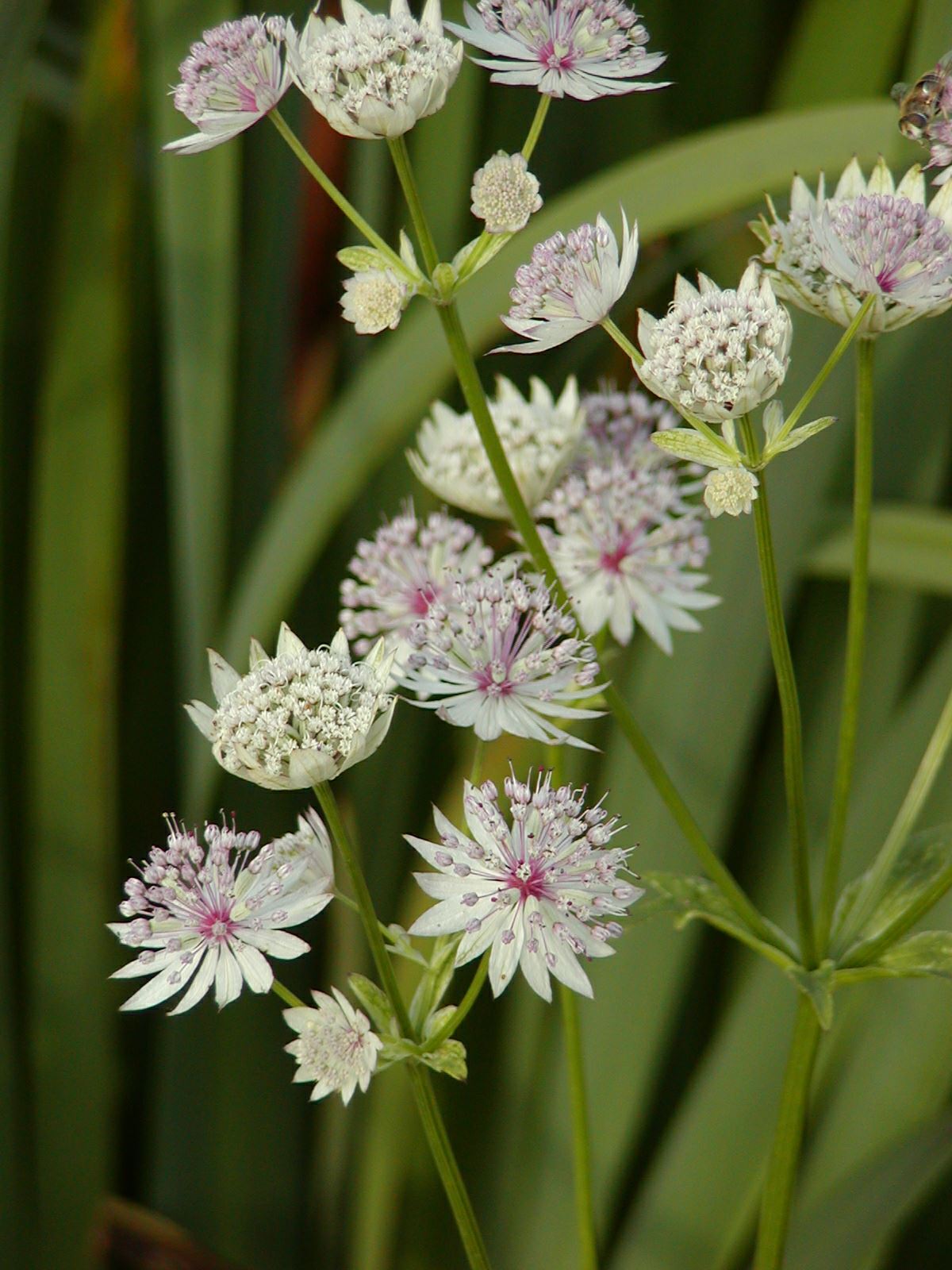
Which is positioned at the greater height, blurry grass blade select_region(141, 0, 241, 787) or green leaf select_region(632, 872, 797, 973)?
blurry grass blade select_region(141, 0, 241, 787)

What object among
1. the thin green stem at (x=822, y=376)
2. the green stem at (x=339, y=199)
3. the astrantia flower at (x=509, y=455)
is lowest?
the thin green stem at (x=822, y=376)

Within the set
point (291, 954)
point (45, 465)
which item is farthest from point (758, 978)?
point (45, 465)

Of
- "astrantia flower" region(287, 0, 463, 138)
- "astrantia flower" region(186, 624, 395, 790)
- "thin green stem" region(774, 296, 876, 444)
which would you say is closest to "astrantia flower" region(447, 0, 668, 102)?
"astrantia flower" region(287, 0, 463, 138)

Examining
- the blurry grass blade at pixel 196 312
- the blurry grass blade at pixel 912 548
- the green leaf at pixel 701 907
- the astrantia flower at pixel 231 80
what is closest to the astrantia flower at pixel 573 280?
the astrantia flower at pixel 231 80

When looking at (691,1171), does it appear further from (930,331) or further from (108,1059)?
(930,331)

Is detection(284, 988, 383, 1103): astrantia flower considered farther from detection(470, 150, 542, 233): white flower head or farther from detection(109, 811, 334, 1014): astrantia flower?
detection(470, 150, 542, 233): white flower head

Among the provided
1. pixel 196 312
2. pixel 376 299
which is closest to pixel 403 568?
pixel 376 299

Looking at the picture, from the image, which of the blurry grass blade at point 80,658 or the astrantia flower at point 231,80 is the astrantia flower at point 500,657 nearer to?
the astrantia flower at point 231,80
